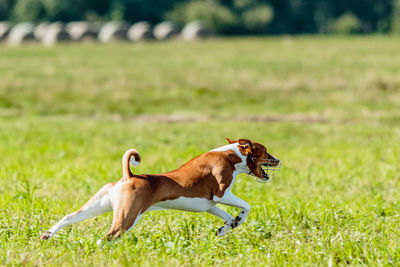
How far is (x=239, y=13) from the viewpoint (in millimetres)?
88062

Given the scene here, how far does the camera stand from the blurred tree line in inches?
3189

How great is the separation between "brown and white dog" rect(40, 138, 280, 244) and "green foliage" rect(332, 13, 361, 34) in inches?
3711

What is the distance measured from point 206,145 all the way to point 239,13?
247ft

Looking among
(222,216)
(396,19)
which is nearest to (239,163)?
(222,216)

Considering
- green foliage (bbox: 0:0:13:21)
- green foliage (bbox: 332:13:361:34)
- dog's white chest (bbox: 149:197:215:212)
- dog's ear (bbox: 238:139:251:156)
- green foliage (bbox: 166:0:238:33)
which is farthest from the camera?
green foliage (bbox: 332:13:361:34)

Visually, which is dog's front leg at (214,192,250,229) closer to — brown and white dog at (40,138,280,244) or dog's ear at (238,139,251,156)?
brown and white dog at (40,138,280,244)

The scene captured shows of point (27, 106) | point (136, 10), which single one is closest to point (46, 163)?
point (27, 106)

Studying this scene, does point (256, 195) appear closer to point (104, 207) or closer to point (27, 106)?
point (104, 207)

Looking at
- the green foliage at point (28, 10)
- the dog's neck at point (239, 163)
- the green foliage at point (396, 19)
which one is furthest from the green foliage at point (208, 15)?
the dog's neck at point (239, 163)

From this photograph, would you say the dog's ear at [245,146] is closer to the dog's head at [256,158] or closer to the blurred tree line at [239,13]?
the dog's head at [256,158]

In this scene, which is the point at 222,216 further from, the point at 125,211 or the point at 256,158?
the point at 125,211

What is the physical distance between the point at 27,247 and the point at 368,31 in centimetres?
10537

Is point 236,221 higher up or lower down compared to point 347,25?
higher up

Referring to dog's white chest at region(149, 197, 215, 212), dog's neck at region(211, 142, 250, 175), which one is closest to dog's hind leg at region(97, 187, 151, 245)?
dog's white chest at region(149, 197, 215, 212)
